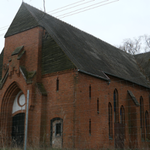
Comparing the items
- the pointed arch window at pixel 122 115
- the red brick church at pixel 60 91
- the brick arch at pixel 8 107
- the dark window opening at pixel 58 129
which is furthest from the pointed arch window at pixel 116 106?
the brick arch at pixel 8 107

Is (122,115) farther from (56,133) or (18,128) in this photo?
(18,128)

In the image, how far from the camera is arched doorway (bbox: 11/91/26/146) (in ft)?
66.9

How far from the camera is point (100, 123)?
63.6 feet

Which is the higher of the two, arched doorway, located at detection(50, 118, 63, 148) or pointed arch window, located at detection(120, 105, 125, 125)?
pointed arch window, located at detection(120, 105, 125, 125)

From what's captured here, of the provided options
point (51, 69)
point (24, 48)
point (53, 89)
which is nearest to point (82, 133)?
point (53, 89)

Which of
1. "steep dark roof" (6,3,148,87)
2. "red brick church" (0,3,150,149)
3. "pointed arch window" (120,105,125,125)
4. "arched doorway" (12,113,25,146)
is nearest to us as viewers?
"red brick church" (0,3,150,149)

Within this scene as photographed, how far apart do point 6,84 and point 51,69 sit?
4720 mm

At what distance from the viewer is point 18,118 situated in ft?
69.0

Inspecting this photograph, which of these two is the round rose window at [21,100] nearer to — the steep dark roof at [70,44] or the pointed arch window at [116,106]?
the steep dark roof at [70,44]

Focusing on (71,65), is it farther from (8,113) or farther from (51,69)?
(8,113)

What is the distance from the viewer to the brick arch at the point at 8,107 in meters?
21.0

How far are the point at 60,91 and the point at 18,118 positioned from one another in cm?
527

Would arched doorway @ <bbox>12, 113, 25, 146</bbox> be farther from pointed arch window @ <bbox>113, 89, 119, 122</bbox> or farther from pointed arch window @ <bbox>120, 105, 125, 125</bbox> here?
pointed arch window @ <bbox>120, 105, 125, 125</bbox>

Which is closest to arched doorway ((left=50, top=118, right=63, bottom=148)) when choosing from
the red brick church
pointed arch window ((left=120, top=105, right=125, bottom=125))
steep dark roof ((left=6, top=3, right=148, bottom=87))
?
the red brick church
